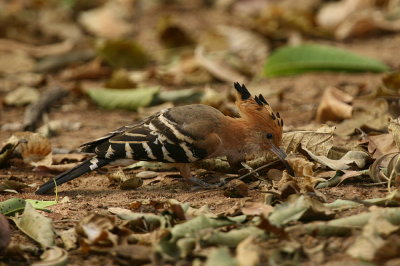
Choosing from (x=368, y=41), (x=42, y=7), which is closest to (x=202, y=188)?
(x=368, y=41)

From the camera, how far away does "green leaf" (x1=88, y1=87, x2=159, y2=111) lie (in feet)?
22.5

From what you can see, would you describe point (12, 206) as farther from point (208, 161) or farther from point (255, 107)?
point (255, 107)

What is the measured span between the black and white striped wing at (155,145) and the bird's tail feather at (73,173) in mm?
56

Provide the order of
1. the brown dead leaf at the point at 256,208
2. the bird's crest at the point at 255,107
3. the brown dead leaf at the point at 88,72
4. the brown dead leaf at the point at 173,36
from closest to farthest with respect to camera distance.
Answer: the brown dead leaf at the point at 256,208 < the bird's crest at the point at 255,107 < the brown dead leaf at the point at 88,72 < the brown dead leaf at the point at 173,36

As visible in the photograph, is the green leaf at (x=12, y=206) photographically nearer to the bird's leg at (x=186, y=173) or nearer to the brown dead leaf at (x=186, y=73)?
the bird's leg at (x=186, y=173)

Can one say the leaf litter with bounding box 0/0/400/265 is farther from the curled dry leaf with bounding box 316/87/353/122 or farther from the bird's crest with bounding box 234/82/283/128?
the bird's crest with bounding box 234/82/283/128

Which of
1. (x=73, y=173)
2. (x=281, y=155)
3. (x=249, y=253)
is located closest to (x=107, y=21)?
(x=73, y=173)

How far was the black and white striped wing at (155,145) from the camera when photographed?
4.71m

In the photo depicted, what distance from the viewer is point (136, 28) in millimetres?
10289

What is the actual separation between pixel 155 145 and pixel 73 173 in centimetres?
57

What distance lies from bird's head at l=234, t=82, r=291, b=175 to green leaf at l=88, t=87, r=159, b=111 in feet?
6.37

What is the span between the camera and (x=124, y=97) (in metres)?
6.99

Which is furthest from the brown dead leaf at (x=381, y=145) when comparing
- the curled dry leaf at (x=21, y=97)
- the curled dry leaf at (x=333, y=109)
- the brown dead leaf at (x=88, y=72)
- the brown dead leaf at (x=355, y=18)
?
the brown dead leaf at (x=355, y=18)

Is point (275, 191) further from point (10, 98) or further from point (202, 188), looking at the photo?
point (10, 98)
